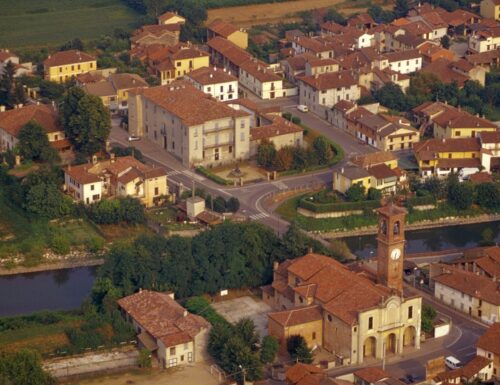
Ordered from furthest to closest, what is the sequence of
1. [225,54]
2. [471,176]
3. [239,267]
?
1. [225,54]
2. [471,176]
3. [239,267]

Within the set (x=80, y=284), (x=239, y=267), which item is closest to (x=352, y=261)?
(x=239, y=267)

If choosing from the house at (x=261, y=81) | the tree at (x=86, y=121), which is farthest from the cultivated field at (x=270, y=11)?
the tree at (x=86, y=121)

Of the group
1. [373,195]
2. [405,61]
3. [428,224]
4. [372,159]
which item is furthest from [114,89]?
[428,224]

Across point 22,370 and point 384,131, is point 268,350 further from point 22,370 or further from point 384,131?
point 384,131

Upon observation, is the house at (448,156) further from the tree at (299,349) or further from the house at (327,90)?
the tree at (299,349)

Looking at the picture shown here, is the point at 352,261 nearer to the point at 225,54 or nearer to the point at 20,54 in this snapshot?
→ the point at 225,54

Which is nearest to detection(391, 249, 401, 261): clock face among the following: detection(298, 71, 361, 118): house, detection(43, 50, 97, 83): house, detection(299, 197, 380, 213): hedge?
detection(299, 197, 380, 213): hedge
